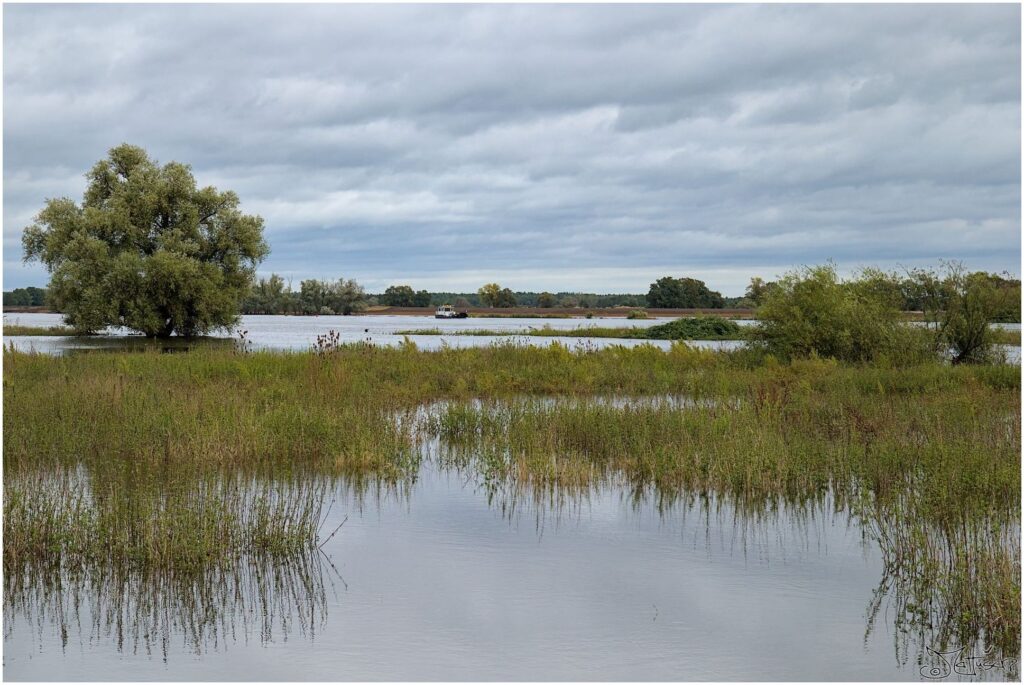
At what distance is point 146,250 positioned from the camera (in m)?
51.3

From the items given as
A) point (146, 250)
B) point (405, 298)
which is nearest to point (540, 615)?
point (146, 250)

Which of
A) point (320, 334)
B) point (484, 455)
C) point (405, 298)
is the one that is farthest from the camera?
point (405, 298)

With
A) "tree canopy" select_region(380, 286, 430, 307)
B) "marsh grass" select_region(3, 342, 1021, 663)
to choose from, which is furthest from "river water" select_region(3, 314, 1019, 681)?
"tree canopy" select_region(380, 286, 430, 307)

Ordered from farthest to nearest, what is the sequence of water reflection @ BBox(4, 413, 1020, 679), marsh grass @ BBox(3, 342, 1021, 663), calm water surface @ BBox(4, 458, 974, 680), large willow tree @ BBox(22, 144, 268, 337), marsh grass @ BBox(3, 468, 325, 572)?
large willow tree @ BBox(22, 144, 268, 337), marsh grass @ BBox(3, 342, 1021, 663), marsh grass @ BBox(3, 468, 325, 572), water reflection @ BBox(4, 413, 1020, 679), calm water surface @ BBox(4, 458, 974, 680)

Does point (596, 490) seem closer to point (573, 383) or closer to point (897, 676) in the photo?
point (897, 676)

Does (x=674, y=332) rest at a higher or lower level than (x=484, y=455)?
higher

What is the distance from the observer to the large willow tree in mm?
48531

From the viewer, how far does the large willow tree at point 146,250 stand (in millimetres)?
48531

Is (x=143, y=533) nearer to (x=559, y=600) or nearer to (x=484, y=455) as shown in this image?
(x=559, y=600)

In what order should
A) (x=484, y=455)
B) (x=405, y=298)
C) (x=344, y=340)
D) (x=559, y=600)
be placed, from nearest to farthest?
(x=559, y=600)
(x=484, y=455)
(x=344, y=340)
(x=405, y=298)

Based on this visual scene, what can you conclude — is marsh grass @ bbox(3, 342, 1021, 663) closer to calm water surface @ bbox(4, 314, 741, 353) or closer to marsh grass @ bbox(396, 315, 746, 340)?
calm water surface @ bbox(4, 314, 741, 353)

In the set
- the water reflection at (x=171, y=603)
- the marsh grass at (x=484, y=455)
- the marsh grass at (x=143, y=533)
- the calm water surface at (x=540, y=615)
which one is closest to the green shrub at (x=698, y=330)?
the marsh grass at (x=484, y=455)

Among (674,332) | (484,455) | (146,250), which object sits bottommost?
(484,455)

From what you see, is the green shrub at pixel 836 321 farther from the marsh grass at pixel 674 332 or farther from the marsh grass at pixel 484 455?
the marsh grass at pixel 674 332
